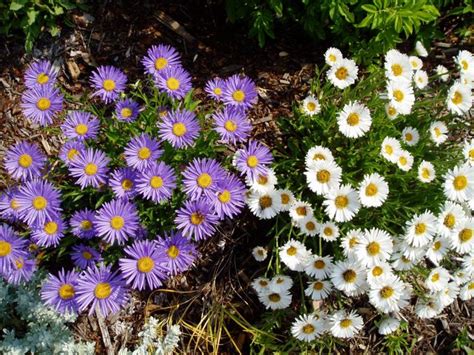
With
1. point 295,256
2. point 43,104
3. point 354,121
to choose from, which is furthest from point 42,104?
point 354,121

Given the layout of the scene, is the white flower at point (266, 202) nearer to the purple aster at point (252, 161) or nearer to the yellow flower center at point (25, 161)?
the purple aster at point (252, 161)

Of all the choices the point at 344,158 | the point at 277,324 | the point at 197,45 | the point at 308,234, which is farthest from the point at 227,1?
the point at 277,324

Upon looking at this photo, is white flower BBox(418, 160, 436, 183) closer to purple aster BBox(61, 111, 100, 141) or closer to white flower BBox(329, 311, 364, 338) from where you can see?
white flower BBox(329, 311, 364, 338)

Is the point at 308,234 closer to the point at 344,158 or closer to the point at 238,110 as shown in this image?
the point at 344,158

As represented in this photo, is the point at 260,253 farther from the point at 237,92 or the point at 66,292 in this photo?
the point at 66,292

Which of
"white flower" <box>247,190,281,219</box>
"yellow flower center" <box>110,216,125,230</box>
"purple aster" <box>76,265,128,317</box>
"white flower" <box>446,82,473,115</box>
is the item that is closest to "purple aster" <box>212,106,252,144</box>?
"white flower" <box>247,190,281,219</box>

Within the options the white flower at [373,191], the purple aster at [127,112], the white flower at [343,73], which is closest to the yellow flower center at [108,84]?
the purple aster at [127,112]
